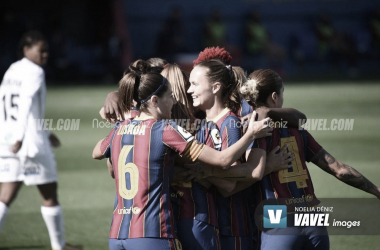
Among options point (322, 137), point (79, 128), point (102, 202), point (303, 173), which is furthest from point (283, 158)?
point (79, 128)

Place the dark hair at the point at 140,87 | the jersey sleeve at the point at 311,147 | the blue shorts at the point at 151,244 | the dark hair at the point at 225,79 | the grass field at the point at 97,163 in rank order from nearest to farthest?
the blue shorts at the point at 151,244 < the dark hair at the point at 140,87 < the dark hair at the point at 225,79 < the jersey sleeve at the point at 311,147 < the grass field at the point at 97,163

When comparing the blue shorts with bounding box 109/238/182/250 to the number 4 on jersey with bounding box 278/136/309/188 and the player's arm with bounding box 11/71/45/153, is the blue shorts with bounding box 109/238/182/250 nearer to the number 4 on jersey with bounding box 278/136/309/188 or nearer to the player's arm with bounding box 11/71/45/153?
the number 4 on jersey with bounding box 278/136/309/188

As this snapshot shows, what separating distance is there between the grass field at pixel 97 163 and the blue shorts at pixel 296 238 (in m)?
2.36

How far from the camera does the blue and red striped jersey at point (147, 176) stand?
3420mm

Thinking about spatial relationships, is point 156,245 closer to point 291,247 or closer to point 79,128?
point 291,247

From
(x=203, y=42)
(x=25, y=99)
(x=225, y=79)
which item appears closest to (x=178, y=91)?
(x=225, y=79)

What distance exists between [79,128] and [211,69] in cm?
1038

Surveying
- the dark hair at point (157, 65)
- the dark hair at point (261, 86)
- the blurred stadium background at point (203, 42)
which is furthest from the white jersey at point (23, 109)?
the blurred stadium background at point (203, 42)

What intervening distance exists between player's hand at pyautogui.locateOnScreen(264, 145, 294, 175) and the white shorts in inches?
116

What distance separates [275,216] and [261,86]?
3.06ft

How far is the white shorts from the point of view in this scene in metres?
5.74

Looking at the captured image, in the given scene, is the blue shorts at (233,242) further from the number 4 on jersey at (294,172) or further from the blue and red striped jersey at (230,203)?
the number 4 on jersey at (294,172)

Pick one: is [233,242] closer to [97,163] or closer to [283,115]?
[283,115]

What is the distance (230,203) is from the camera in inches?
150
